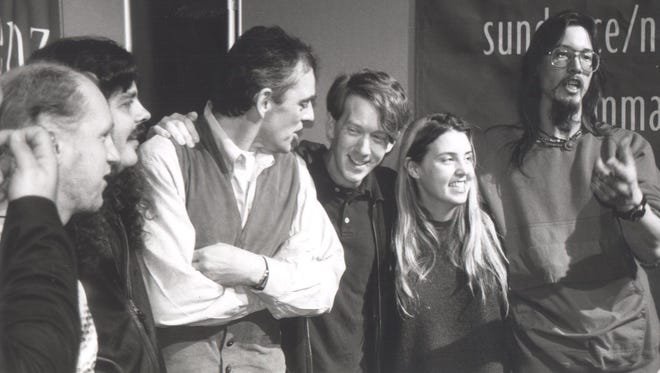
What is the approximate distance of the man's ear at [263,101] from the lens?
66.7 inches

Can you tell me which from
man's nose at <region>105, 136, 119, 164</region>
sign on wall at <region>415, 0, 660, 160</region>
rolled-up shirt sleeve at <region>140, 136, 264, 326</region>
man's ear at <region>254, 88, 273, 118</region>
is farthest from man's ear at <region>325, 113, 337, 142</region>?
man's nose at <region>105, 136, 119, 164</region>

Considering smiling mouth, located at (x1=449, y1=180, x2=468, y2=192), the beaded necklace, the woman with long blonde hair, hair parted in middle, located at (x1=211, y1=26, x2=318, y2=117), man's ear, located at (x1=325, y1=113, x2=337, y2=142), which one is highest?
hair parted in middle, located at (x1=211, y1=26, x2=318, y2=117)

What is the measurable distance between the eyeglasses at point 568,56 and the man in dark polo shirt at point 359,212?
0.40m

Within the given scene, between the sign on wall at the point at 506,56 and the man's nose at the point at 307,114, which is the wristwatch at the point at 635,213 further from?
the man's nose at the point at 307,114

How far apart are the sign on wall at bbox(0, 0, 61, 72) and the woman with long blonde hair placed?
0.87 metres

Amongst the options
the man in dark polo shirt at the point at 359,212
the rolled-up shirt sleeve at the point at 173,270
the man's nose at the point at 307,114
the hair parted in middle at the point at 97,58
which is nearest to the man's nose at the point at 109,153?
the hair parted in middle at the point at 97,58

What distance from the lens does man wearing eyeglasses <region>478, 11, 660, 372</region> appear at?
1956mm

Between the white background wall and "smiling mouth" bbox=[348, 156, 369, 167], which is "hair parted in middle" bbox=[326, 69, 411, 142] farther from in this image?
the white background wall

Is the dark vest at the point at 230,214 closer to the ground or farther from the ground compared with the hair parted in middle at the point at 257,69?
closer to the ground

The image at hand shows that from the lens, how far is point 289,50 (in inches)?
67.9

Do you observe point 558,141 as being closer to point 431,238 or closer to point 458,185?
point 458,185

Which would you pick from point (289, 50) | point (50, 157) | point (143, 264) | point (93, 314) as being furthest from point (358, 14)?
point (50, 157)

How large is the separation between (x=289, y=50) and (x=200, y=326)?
0.59 metres

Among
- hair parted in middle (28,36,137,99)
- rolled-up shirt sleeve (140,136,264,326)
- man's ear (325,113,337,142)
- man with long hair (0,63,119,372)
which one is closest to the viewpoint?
man with long hair (0,63,119,372)
